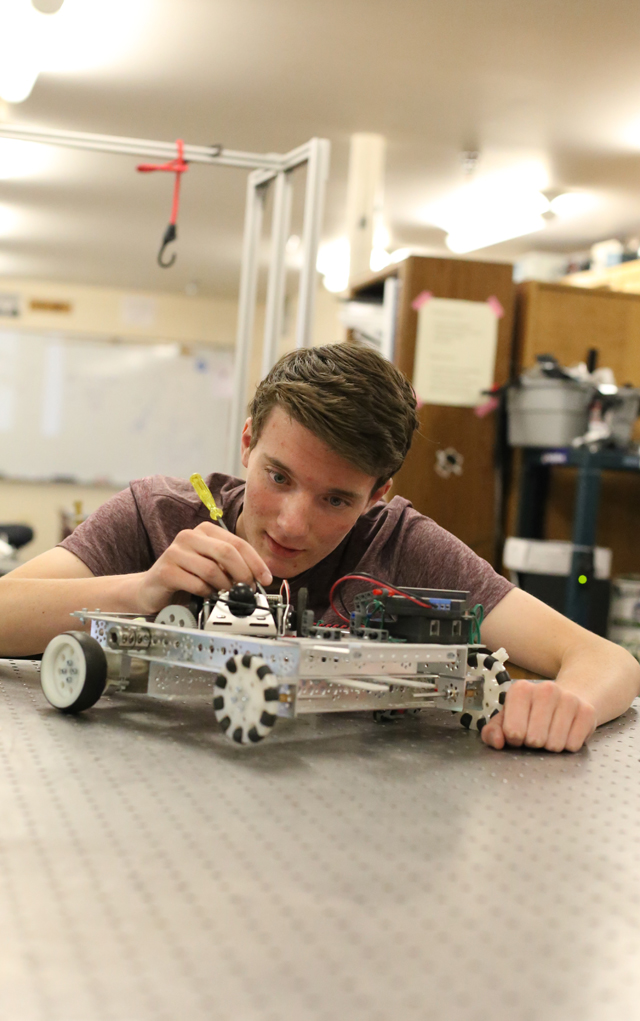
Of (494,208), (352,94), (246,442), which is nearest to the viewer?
(246,442)

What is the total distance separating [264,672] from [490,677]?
302mm

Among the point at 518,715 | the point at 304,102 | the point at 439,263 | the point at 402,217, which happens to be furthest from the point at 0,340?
the point at 518,715

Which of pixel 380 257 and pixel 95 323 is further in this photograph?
pixel 95 323

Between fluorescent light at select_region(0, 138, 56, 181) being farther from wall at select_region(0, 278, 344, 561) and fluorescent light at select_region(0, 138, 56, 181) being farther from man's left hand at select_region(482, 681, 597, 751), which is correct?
man's left hand at select_region(482, 681, 597, 751)

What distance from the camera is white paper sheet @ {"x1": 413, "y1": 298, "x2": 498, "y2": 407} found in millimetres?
3043

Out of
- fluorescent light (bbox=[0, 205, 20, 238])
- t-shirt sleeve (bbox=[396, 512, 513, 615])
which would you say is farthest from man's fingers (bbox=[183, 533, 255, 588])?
fluorescent light (bbox=[0, 205, 20, 238])

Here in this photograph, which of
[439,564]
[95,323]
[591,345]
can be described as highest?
[95,323]

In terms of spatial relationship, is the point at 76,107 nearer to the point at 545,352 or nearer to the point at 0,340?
the point at 545,352

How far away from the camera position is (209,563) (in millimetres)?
911

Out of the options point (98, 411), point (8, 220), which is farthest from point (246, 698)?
point (98, 411)

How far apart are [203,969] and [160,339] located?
335 inches

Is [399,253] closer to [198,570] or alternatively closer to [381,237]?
[381,237]

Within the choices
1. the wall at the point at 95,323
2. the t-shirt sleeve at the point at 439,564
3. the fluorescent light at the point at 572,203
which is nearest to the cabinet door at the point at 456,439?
the t-shirt sleeve at the point at 439,564

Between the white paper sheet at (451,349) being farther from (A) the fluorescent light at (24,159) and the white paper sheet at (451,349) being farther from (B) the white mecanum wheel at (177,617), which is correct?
(A) the fluorescent light at (24,159)
